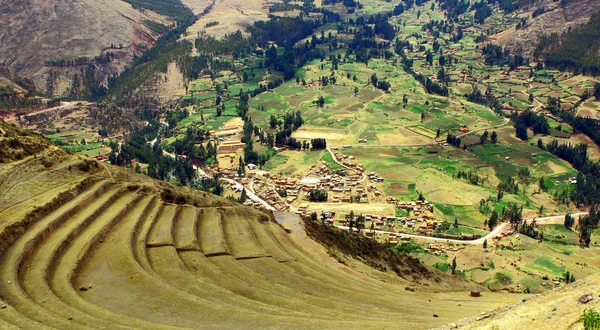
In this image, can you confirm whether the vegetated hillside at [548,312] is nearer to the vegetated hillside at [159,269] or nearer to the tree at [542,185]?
the vegetated hillside at [159,269]

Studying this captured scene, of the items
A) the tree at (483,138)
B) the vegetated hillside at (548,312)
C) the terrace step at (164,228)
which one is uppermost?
the vegetated hillside at (548,312)

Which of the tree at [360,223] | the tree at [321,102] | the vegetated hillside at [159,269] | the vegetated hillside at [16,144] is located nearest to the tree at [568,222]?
the tree at [360,223]

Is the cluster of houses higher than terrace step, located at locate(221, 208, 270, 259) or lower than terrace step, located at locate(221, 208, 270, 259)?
lower

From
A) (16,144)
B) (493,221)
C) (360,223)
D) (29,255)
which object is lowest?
(493,221)

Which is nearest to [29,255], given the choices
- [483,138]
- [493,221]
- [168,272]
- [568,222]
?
[168,272]

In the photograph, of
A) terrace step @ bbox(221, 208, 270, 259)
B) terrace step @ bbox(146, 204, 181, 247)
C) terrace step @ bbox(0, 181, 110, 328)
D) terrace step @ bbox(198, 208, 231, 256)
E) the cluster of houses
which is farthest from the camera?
the cluster of houses

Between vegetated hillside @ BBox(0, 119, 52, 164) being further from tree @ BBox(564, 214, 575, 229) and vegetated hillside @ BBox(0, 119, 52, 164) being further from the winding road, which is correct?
tree @ BBox(564, 214, 575, 229)

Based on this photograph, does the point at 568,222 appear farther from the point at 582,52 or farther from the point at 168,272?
the point at 582,52

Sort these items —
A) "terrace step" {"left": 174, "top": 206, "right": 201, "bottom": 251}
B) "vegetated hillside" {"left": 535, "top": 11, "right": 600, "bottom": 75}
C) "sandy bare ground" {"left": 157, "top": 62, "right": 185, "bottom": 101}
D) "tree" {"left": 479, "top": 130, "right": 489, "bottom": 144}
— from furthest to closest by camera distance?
"sandy bare ground" {"left": 157, "top": 62, "right": 185, "bottom": 101}
"vegetated hillside" {"left": 535, "top": 11, "right": 600, "bottom": 75}
"tree" {"left": 479, "top": 130, "right": 489, "bottom": 144}
"terrace step" {"left": 174, "top": 206, "right": 201, "bottom": 251}

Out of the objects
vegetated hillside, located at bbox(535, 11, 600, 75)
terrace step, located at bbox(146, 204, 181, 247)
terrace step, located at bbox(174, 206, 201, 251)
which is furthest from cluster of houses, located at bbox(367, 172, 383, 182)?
vegetated hillside, located at bbox(535, 11, 600, 75)
